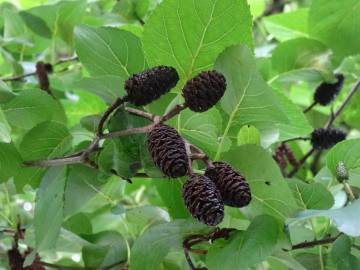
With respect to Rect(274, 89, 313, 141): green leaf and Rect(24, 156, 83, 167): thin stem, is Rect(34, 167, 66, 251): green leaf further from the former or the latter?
Rect(274, 89, 313, 141): green leaf

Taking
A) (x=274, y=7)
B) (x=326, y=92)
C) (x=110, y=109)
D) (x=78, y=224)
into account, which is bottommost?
(x=274, y=7)

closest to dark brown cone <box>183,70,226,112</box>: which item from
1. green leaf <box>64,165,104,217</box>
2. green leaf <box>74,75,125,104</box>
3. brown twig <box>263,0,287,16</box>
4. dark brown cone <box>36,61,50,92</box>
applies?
green leaf <box>74,75,125,104</box>

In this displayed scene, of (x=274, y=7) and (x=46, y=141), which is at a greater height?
(x=46, y=141)

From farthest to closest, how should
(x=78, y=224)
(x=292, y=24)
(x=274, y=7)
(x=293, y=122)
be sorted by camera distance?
1. (x=274, y=7)
2. (x=292, y=24)
3. (x=78, y=224)
4. (x=293, y=122)

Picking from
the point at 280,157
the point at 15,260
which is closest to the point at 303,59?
the point at 280,157

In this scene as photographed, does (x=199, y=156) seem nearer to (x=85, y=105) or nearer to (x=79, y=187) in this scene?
(x=79, y=187)

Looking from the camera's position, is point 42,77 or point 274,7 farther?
point 274,7

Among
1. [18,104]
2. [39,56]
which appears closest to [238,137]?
[18,104]
